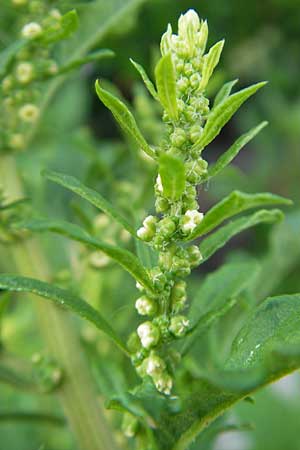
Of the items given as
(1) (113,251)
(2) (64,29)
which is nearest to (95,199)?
(1) (113,251)

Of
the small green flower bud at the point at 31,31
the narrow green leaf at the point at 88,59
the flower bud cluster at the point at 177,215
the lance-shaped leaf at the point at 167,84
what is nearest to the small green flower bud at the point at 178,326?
the flower bud cluster at the point at 177,215

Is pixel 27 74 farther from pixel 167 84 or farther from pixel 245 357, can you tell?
pixel 245 357

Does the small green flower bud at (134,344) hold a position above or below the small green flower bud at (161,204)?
below

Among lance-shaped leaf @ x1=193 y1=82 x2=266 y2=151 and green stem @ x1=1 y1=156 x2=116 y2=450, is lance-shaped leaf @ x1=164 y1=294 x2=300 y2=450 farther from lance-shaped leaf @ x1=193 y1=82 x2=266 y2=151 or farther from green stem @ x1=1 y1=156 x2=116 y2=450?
green stem @ x1=1 y1=156 x2=116 y2=450

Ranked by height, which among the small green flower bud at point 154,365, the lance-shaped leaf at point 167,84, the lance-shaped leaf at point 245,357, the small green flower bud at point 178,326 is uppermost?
the lance-shaped leaf at point 167,84

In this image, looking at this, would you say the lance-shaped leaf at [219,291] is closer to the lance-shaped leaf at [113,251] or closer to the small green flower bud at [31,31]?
the lance-shaped leaf at [113,251]

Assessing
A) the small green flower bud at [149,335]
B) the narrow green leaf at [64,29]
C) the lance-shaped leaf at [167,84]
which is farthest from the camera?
the narrow green leaf at [64,29]

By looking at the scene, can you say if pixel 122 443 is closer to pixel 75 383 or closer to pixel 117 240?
pixel 75 383

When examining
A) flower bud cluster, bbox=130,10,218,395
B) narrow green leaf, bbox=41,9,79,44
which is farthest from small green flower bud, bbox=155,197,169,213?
narrow green leaf, bbox=41,9,79,44
